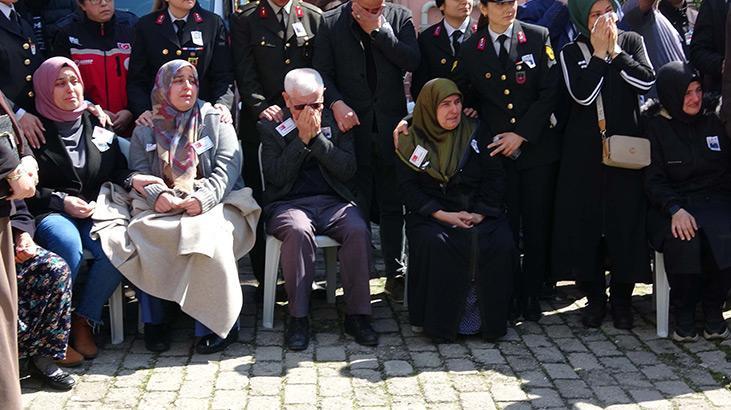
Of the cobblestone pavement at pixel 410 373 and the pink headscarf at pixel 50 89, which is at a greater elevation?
the pink headscarf at pixel 50 89

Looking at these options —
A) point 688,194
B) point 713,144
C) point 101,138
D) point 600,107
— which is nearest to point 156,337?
point 101,138

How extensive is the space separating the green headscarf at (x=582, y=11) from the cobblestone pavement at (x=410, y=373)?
1.66 m

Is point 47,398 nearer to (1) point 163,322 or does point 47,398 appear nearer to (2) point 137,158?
(1) point 163,322

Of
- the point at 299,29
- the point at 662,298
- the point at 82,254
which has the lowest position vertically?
the point at 662,298

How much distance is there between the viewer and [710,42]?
Result: 5.63 metres

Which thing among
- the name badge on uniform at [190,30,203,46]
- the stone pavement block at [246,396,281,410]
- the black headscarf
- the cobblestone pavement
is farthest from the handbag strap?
the stone pavement block at [246,396,281,410]

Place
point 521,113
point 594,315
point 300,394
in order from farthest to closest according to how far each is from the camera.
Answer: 1. point 594,315
2. point 521,113
3. point 300,394

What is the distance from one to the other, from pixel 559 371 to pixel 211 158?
224cm

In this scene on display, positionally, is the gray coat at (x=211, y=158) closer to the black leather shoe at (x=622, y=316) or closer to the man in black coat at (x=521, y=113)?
the man in black coat at (x=521, y=113)

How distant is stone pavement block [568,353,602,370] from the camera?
15.9 feet

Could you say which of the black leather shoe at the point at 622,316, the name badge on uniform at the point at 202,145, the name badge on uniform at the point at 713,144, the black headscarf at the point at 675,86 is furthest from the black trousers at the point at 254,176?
the name badge on uniform at the point at 713,144

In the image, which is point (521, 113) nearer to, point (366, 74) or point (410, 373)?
point (366, 74)

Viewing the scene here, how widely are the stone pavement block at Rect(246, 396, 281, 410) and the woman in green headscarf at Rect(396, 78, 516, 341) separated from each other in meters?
1.10

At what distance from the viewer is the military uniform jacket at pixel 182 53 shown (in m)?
5.64
